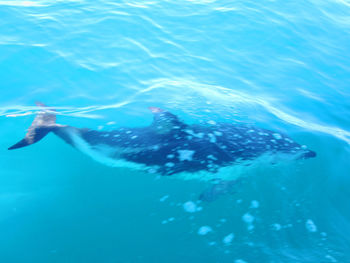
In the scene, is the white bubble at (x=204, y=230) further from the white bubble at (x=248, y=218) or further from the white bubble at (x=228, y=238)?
the white bubble at (x=248, y=218)

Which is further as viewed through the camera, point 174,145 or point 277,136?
point 277,136

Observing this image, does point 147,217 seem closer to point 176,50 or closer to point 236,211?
point 236,211

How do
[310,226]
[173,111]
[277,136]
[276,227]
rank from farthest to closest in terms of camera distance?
1. [173,111]
2. [277,136]
3. [310,226]
4. [276,227]

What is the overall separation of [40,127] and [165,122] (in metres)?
2.55

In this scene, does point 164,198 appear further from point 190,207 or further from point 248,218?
point 248,218

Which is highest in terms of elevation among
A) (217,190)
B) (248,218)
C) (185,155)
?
(185,155)

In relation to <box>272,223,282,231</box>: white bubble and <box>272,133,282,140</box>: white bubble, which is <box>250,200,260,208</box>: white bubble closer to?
<box>272,223,282,231</box>: white bubble

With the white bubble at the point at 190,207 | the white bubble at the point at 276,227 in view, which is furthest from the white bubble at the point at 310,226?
the white bubble at the point at 190,207

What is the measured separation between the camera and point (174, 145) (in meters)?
6.45

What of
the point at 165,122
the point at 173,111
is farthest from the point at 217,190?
the point at 173,111

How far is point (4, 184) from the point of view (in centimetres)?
546

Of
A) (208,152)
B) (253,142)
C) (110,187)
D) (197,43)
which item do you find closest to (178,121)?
(208,152)

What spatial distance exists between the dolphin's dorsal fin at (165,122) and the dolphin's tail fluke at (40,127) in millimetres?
2104

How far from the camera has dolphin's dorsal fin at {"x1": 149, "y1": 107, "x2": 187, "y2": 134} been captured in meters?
6.80
